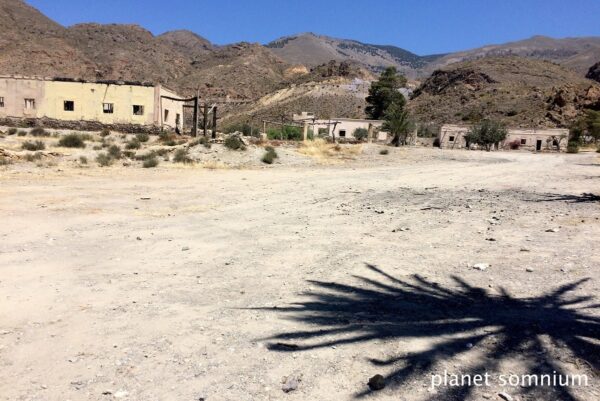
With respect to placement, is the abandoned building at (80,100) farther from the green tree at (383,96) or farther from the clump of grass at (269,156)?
the green tree at (383,96)

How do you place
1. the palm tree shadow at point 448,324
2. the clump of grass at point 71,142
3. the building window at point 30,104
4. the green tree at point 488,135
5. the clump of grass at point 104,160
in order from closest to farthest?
the palm tree shadow at point 448,324 < the clump of grass at point 104,160 < the clump of grass at point 71,142 < the building window at point 30,104 < the green tree at point 488,135

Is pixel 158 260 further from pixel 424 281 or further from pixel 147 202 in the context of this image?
pixel 147 202

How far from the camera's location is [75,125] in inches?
1355

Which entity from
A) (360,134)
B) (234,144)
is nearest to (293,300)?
(234,144)

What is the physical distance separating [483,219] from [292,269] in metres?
4.79

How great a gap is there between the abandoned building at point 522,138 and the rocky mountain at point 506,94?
14.2 m

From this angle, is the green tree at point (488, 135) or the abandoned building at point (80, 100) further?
the green tree at point (488, 135)

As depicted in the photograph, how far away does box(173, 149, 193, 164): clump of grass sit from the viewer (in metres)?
21.6

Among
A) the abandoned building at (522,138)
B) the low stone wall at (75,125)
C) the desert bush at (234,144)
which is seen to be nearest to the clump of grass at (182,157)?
the desert bush at (234,144)

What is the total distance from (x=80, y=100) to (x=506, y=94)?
7225 cm

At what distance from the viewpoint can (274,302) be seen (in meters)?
4.84

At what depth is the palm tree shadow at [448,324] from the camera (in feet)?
11.6

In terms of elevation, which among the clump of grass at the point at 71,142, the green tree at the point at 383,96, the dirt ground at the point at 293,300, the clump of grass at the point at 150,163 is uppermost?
the green tree at the point at 383,96

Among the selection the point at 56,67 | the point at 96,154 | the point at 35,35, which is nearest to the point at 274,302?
the point at 96,154
